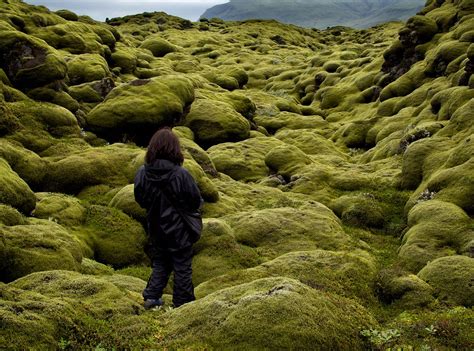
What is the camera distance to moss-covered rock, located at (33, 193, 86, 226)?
74.0ft

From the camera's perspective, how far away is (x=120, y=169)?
30516 millimetres

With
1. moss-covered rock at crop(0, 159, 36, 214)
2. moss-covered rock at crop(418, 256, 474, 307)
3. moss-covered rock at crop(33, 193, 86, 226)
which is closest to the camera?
moss-covered rock at crop(418, 256, 474, 307)

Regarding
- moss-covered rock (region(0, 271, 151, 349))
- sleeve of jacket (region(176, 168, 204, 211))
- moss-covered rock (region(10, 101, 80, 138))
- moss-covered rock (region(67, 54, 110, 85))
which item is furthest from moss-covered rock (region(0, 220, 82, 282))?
moss-covered rock (region(67, 54, 110, 85))

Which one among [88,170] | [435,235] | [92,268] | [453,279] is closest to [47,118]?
[88,170]

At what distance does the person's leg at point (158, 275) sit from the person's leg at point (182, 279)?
39cm

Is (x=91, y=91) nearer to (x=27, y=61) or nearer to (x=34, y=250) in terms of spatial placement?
(x=27, y=61)

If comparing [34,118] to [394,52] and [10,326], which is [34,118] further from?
[394,52]

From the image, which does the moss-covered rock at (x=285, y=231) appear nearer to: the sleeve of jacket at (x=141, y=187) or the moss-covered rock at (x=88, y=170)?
the moss-covered rock at (x=88, y=170)

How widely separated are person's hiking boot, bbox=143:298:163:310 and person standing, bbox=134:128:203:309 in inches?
1.2

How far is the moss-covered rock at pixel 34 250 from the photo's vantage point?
52.0 feet

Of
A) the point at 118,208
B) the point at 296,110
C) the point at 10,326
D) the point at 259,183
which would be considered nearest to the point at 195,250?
the point at 118,208

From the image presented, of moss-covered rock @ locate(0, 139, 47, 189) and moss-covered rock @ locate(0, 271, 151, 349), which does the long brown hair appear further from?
moss-covered rock @ locate(0, 139, 47, 189)

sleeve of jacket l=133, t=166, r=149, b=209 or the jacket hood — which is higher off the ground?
the jacket hood

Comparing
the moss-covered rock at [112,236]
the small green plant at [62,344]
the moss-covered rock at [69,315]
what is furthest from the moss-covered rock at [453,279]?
the moss-covered rock at [112,236]
